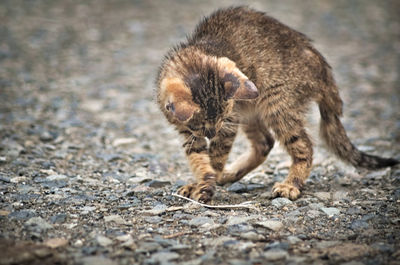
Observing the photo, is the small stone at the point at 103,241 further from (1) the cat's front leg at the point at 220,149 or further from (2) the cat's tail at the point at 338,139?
(2) the cat's tail at the point at 338,139

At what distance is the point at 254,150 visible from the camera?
18.0 ft

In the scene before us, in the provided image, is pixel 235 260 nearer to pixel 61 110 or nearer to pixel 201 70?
pixel 201 70

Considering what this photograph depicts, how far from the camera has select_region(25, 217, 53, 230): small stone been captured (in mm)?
3332

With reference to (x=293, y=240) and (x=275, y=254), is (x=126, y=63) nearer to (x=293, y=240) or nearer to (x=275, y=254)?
(x=293, y=240)

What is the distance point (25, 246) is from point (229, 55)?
9.42 feet

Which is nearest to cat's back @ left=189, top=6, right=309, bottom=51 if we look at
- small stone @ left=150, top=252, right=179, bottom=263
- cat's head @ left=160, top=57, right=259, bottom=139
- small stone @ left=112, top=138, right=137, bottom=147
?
cat's head @ left=160, top=57, right=259, bottom=139

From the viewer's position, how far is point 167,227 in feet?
11.7

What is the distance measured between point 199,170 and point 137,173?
956mm

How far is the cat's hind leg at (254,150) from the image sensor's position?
17.3 ft

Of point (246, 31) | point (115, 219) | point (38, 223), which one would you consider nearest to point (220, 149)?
point (246, 31)

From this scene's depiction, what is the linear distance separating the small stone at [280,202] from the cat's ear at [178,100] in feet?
3.96

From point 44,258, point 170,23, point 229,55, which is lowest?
point 44,258

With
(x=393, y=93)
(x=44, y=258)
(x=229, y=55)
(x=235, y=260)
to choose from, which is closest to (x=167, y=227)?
(x=235, y=260)

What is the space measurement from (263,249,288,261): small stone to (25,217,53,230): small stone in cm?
167
